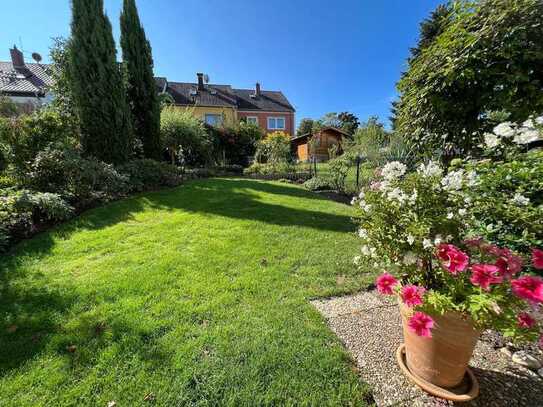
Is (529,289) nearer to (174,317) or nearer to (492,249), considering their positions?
(492,249)

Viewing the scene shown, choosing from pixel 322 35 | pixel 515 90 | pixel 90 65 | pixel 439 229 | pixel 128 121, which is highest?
pixel 322 35

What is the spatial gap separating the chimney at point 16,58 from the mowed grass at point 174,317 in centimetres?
2141

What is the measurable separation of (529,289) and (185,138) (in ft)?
40.4

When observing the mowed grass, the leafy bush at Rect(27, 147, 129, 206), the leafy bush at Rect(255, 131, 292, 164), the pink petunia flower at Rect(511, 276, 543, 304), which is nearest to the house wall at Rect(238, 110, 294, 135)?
the leafy bush at Rect(255, 131, 292, 164)

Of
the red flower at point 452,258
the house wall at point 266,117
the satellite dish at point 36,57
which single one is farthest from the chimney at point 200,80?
the red flower at point 452,258

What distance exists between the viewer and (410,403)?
1.39 m

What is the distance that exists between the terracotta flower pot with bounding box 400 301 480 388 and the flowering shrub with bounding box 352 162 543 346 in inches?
3.9

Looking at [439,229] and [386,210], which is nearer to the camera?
[439,229]

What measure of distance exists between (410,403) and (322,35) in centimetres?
1386

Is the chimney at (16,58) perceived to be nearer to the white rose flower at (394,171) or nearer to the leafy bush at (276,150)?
the leafy bush at (276,150)

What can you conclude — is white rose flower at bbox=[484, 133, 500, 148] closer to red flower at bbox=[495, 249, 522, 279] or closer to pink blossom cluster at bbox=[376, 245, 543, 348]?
pink blossom cluster at bbox=[376, 245, 543, 348]

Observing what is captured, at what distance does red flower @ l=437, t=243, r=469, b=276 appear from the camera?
1189 millimetres

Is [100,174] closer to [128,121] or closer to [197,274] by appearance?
[128,121]

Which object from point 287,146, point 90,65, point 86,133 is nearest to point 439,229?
point 86,133
